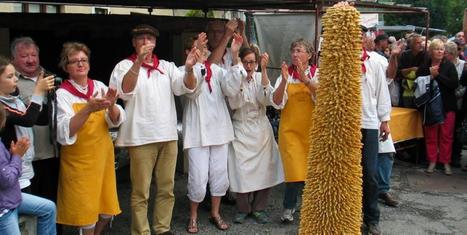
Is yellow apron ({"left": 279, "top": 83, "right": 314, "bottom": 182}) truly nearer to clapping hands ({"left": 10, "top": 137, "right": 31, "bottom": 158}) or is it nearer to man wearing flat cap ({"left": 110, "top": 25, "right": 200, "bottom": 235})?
man wearing flat cap ({"left": 110, "top": 25, "right": 200, "bottom": 235})

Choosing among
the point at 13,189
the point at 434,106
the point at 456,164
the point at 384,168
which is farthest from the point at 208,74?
the point at 456,164

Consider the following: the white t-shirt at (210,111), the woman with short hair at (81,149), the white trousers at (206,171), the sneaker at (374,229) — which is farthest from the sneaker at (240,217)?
the woman with short hair at (81,149)

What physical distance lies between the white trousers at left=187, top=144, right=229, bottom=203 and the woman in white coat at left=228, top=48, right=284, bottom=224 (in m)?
0.11

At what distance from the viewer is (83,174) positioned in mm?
3393

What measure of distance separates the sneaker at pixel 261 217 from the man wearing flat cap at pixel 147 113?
3.29 feet

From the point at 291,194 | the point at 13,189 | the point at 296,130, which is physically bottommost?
the point at 291,194

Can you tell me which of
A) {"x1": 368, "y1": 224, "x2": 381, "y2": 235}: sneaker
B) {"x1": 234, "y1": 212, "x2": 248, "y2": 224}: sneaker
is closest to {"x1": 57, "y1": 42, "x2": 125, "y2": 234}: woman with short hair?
{"x1": 234, "y1": 212, "x2": 248, "y2": 224}: sneaker

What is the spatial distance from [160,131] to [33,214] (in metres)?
1.14

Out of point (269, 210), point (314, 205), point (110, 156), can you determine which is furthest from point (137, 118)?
point (314, 205)

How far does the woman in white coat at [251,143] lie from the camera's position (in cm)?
440

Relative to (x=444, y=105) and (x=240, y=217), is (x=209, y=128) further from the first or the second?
(x=444, y=105)

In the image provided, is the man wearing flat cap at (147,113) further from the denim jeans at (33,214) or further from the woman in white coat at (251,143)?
the denim jeans at (33,214)

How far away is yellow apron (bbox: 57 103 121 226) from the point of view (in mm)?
3387

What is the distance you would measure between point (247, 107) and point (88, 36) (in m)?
3.17
